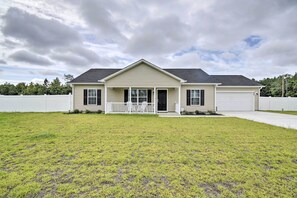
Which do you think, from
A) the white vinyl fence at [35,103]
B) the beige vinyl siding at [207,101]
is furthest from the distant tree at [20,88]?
the beige vinyl siding at [207,101]

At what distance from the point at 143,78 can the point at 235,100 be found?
1079 centimetres

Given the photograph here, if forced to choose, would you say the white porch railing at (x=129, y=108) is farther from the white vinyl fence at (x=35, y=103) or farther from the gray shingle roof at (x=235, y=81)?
the gray shingle roof at (x=235, y=81)

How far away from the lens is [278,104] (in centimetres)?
1895

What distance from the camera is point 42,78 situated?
4125 centimetres

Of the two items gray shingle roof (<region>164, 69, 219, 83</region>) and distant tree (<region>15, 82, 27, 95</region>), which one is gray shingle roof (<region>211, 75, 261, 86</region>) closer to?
gray shingle roof (<region>164, 69, 219, 83</region>)

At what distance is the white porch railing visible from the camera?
1448 cm

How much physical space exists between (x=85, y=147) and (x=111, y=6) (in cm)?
1333

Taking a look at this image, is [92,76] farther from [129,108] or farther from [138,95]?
[129,108]

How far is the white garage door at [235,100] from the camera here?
1775cm

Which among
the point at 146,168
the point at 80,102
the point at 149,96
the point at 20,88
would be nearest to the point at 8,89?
the point at 20,88

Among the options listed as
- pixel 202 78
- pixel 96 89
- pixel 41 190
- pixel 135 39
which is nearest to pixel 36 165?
pixel 41 190

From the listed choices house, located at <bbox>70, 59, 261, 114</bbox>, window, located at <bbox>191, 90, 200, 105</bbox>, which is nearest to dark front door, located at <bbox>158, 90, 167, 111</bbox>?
house, located at <bbox>70, 59, 261, 114</bbox>

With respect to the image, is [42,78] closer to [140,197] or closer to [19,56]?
[19,56]

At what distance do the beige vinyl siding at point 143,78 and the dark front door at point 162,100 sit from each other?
6.27ft
